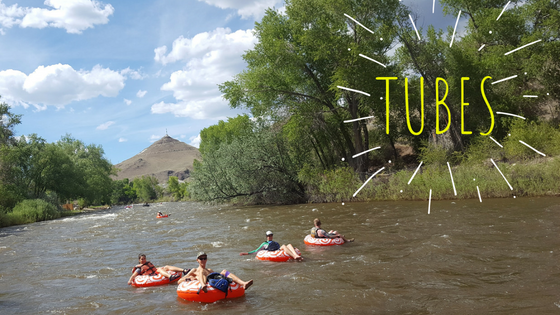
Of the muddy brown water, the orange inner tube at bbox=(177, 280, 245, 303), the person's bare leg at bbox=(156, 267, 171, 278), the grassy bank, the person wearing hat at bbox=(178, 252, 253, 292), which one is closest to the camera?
Answer: the muddy brown water

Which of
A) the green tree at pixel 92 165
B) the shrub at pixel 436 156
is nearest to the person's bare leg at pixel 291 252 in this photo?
the shrub at pixel 436 156

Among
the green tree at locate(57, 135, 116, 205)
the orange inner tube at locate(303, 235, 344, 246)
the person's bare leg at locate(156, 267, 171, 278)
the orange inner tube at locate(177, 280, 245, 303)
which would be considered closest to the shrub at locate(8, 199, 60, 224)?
the green tree at locate(57, 135, 116, 205)

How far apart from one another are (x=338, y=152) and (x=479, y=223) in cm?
2149

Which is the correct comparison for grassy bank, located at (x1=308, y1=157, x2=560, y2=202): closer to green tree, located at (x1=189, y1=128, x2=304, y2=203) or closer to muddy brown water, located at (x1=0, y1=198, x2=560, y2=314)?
muddy brown water, located at (x1=0, y1=198, x2=560, y2=314)

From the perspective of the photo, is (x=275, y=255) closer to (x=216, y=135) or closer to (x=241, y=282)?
(x=241, y=282)

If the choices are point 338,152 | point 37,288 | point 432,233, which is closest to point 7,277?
point 37,288

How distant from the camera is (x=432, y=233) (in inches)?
550

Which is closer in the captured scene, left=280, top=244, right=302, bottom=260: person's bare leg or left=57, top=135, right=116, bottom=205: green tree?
left=280, top=244, right=302, bottom=260: person's bare leg

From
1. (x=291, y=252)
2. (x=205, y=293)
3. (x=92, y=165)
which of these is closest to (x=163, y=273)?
(x=205, y=293)

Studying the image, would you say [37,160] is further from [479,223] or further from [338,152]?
[479,223]

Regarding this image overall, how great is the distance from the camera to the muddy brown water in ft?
24.9

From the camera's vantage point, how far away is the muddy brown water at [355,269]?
759 centimetres

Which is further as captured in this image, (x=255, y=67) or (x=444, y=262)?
(x=255, y=67)

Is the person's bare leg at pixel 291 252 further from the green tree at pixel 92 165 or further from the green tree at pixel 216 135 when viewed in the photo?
the green tree at pixel 92 165
